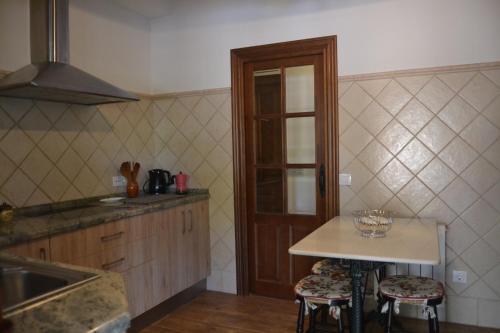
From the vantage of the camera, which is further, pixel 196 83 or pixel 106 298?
pixel 196 83

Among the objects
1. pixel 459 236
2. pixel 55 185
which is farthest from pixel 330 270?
pixel 55 185

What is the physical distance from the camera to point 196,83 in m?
3.68

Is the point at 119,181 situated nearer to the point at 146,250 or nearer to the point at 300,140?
the point at 146,250

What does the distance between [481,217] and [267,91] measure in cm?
188

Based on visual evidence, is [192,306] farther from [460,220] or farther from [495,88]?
[495,88]

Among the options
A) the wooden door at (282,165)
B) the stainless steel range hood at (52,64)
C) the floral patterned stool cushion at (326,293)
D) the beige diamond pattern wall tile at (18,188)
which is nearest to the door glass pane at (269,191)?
the wooden door at (282,165)

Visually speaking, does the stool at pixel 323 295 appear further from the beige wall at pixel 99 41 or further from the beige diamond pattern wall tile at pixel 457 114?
the beige wall at pixel 99 41

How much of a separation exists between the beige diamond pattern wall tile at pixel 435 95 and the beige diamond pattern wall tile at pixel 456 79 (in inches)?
1.1

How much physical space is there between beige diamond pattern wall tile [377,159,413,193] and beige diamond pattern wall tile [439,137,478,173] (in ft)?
0.88

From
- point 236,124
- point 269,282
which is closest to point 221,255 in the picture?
point 269,282

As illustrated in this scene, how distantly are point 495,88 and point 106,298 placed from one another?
9.12 ft

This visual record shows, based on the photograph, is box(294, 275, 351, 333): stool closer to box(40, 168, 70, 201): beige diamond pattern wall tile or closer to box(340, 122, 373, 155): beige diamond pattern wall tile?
box(340, 122, 373, 155): beige diamond pattern wall tile

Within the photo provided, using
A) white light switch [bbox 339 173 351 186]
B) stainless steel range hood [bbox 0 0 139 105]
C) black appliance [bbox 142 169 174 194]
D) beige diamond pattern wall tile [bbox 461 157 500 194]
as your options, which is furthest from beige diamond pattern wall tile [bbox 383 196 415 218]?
stainless steel range hood [bbox 0 0 139 105]

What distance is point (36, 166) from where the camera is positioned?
2723mm
